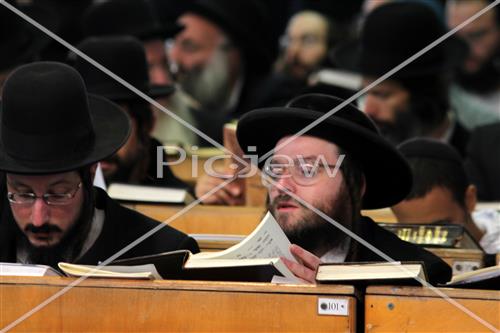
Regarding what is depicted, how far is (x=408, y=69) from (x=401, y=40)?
0.28 metres

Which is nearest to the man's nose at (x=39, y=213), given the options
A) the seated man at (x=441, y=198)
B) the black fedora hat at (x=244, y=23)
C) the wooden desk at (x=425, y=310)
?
the wooden desk at (x=425, y=310)

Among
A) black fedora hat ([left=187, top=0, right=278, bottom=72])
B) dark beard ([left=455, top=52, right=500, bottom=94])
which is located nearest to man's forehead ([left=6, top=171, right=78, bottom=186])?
black fedora hat ([left=187, top=0, right=278, bottom=72])

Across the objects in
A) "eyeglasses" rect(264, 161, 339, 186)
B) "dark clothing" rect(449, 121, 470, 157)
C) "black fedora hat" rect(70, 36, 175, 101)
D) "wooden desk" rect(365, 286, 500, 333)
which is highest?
"black fedora hat" rect(70, 36, 175, 101)

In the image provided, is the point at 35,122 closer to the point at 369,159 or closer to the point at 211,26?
the point at 369,159

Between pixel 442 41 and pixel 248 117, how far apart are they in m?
3.79

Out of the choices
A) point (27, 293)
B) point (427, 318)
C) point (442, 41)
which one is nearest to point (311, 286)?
point (427, 318)

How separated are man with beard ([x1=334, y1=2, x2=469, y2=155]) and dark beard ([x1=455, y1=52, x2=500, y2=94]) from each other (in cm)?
88

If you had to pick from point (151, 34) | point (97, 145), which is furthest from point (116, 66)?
point (97, 145)

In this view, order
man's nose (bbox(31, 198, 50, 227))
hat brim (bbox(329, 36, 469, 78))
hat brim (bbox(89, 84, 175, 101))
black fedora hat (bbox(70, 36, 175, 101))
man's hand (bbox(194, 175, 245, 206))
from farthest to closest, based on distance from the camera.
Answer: hat brim (bbox(329, 36, 469, 78))
black fedora hat (bbox(70, 36, 175, 101))
hat brim (bbox(89, 84, 175, 101))
man's hand (bbox(194, 175, 245, 206))
man's nose (bbox(31, 198, 50, 227))

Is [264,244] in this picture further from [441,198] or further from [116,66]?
[116,66]

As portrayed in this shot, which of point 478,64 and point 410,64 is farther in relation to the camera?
point 478,64

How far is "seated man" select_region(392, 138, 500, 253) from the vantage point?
22.8 ft

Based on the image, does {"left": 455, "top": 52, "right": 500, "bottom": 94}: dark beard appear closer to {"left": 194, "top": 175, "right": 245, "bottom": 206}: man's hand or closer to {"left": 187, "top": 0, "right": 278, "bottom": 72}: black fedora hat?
{"left": 187, "top": 0, "right": 278, "bottom": 72}: black fedora hat

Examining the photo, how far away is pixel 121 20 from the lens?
9.56 m
